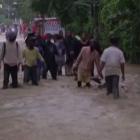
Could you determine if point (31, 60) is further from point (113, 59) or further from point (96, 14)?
point (96, 14)

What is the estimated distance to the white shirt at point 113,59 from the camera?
15.7 m

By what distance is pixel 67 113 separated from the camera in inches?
548

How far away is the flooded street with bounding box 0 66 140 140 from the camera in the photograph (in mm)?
11383

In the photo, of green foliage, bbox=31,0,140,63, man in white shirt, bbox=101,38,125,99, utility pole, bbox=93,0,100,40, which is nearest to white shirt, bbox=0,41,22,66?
man in white shirt, bbox=101,38,125,99

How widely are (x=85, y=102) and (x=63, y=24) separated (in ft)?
96.1

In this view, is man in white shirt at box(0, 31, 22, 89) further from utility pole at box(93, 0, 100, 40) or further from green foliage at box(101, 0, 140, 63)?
utility pole at box(93, 0, 100, 40)

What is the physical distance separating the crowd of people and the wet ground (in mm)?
471

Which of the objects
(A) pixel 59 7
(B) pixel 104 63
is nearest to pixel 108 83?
(B) pixel 104 63

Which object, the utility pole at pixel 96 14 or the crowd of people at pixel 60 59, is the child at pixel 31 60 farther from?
the utility pole at pixel 96 14

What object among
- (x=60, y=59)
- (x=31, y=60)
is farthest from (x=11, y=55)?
(x=60, y=59)

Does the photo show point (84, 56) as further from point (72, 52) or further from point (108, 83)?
point (72, 52)

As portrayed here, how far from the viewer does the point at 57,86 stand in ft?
64.4

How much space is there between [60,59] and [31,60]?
12.3 ft

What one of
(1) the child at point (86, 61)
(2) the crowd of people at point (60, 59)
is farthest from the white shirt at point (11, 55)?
(1) the child at point (86, 61)
